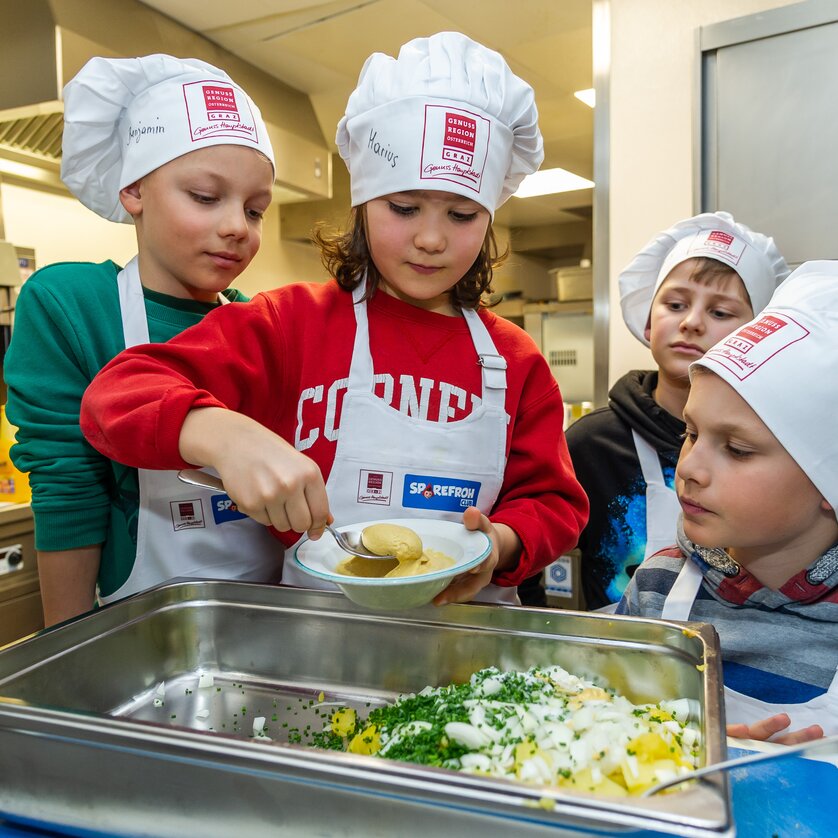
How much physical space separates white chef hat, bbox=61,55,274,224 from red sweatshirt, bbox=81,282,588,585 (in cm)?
32

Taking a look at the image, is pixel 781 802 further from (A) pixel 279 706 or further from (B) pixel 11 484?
(B) pixel 11 484

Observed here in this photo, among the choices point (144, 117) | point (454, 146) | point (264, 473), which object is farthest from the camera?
point (144, 117)

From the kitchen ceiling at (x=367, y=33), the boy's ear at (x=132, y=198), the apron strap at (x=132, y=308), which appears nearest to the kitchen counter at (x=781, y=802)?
the apron strap at (x=132, y=308)

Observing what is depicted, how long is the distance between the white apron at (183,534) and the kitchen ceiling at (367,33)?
1.64m

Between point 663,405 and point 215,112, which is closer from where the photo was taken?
point 215,112

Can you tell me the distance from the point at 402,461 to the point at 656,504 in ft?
2.53

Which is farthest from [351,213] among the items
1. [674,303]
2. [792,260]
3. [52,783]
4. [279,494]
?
[792,260]

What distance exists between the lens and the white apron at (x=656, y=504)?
60.6 inches

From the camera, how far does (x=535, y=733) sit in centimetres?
68

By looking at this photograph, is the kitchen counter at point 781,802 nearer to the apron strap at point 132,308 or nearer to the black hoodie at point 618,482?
the apron strap at point 132,308

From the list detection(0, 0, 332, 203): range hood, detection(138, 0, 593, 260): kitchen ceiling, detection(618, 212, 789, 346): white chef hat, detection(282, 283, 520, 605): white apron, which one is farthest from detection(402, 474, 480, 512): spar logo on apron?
detection(0, 0, 332, 203): range hood

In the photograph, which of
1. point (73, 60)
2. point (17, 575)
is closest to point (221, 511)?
point (17, 575)

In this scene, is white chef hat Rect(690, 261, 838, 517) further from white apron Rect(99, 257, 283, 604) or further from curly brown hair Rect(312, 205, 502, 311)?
white apron Rect(99, 257, 283, 604)

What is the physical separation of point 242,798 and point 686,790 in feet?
1.01
